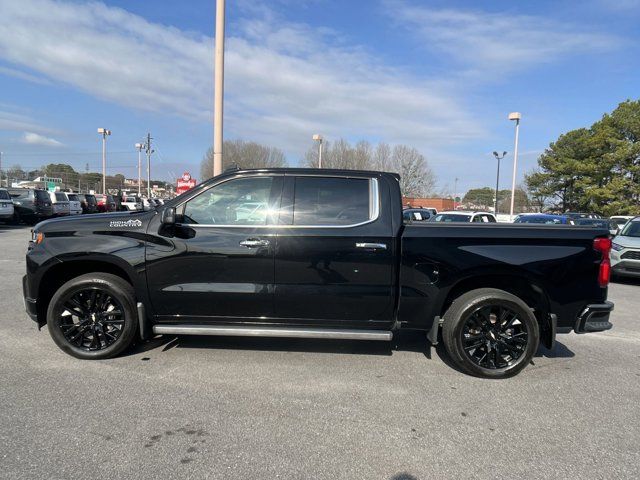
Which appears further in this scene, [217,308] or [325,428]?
[217,308]

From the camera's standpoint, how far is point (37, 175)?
83688 mm

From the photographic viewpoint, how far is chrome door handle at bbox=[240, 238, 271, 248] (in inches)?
170

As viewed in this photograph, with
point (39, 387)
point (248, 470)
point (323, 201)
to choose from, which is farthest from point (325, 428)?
point (39, 387)

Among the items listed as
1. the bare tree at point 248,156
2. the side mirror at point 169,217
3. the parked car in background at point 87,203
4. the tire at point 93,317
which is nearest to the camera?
the side mirror at point 169,217

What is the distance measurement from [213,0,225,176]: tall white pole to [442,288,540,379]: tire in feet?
27.2

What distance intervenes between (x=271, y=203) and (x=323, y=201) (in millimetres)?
510

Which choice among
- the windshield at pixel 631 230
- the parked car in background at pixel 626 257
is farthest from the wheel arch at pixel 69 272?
the windshield at pixel 631 230

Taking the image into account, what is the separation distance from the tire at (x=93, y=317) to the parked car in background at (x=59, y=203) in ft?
76.4

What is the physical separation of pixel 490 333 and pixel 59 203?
2653 centimetres

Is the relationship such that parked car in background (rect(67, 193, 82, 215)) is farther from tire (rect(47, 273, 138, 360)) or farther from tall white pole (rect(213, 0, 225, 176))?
tire (rect(47, 273, 138, 360))

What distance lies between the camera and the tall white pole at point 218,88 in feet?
37.2

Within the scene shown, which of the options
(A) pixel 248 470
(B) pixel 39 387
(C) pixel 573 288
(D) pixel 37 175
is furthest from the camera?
(D) pixel 37 175

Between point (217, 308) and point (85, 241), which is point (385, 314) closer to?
point (217, 308)

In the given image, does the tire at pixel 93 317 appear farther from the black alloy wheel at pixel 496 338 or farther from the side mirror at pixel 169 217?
the black alloy wheel at pixel 496 338
